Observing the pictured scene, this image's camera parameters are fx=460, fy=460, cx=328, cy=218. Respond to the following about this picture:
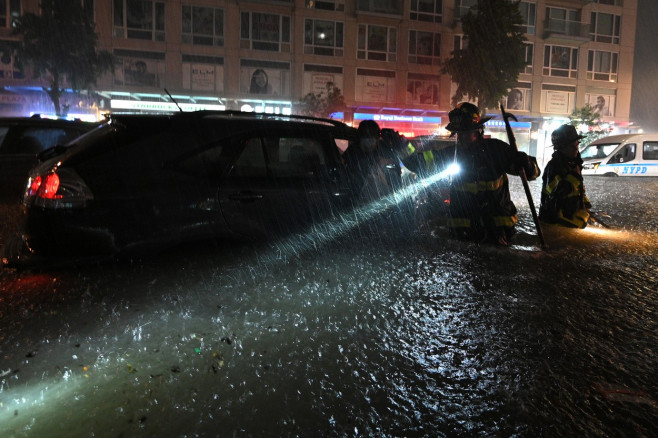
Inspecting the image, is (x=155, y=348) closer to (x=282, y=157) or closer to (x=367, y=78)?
(x=282, y=157)

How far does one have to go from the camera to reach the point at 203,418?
1.80 metres

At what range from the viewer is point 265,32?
→ 96.2ft

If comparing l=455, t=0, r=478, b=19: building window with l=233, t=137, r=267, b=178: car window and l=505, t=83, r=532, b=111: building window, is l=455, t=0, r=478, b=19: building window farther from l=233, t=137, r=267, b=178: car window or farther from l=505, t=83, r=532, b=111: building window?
l=233, t=137, r=267, b=178: car window

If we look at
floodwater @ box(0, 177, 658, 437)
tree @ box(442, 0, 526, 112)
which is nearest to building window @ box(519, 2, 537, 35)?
tree @ box(442, 0, 526, 112)

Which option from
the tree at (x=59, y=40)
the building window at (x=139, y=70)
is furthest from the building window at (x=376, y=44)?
the tree at (x=59, y=40)

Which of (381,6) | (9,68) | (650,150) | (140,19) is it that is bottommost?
(650,150)

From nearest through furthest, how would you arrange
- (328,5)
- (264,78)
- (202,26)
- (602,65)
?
(202,26), (264,78), (328,5), (602,65)

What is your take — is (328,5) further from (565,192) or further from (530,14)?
(565,192)

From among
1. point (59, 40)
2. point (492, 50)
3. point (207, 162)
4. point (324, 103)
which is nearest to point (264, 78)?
point (324, 103)

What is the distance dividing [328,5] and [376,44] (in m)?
4.01

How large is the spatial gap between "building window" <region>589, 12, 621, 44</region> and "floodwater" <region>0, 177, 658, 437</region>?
38559 mm

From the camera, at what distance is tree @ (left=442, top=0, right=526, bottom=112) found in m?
24.2

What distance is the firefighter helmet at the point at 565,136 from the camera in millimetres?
5164

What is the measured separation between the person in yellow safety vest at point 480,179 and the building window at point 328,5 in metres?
28.6
